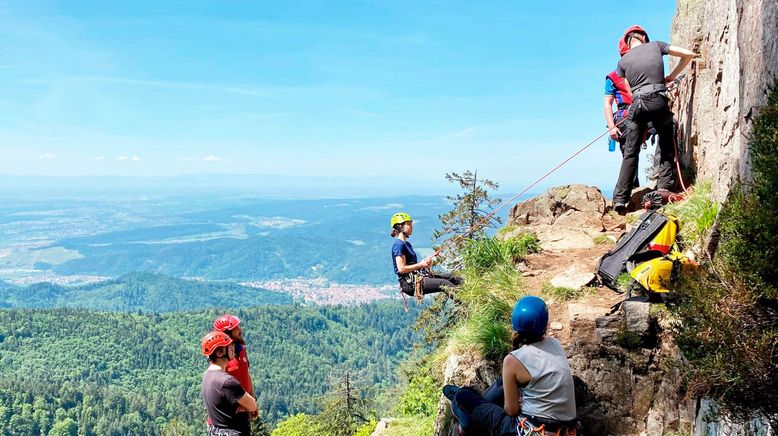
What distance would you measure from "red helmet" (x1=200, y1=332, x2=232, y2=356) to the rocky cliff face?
5.47m

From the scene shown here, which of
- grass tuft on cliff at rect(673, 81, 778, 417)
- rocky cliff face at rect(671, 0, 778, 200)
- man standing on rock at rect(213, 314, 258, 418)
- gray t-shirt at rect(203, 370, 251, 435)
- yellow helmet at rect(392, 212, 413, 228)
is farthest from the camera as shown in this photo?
yellow helmet at rect(392, 212, 413, 228)

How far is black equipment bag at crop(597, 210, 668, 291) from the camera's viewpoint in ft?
23.0

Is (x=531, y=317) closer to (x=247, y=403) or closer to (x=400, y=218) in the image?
(x=247, y=403)

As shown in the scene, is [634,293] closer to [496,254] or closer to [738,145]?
[738,145]

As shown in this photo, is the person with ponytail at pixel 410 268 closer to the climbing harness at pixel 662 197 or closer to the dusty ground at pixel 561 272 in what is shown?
the dusty ground at pixel 561 272

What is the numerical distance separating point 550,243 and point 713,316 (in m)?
5.65

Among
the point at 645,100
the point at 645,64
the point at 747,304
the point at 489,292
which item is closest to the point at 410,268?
the point at 489,292

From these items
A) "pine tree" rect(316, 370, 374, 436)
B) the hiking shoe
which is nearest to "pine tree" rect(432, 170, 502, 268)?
the hiking shoe

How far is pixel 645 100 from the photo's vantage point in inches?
348

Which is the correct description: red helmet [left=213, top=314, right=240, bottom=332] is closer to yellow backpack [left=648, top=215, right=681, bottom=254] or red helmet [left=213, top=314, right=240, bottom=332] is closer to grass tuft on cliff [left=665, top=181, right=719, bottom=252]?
yellow backpack [left=648, top=215, right=681, bottom=254]

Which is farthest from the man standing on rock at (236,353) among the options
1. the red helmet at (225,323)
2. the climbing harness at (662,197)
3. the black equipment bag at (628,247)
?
the climbing harness at (662,197)

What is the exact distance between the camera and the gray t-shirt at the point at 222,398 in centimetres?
563

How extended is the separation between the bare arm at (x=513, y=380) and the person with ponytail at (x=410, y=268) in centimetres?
399

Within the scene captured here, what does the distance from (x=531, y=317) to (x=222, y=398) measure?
3340 mm
